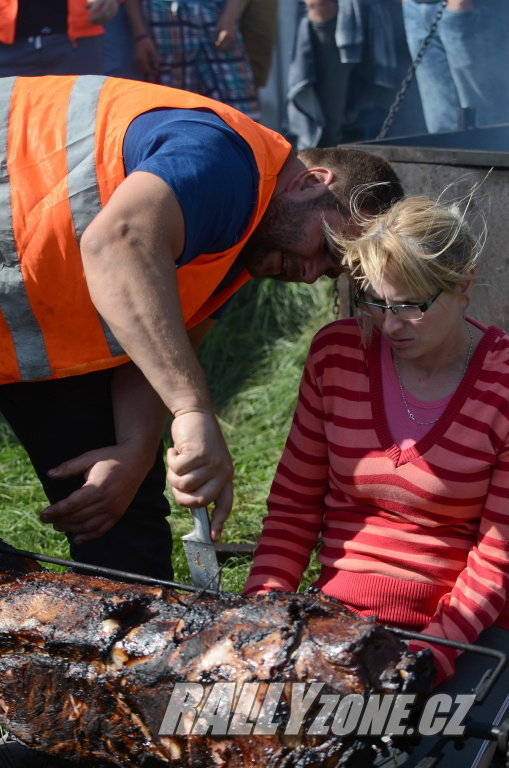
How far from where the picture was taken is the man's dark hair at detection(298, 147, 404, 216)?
259 centimetres

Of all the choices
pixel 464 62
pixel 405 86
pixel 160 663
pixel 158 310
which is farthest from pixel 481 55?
pixel 160 663

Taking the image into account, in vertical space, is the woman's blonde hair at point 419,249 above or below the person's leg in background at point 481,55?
below

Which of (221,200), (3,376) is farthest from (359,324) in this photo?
(3,376)

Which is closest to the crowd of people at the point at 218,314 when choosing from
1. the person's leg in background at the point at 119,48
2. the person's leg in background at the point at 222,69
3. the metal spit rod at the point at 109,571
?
the metal spit rod at the point at 109,571

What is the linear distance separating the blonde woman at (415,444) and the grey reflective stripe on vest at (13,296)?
76 cm

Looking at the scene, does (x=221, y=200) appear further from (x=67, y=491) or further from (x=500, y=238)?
(x=500, y=238)

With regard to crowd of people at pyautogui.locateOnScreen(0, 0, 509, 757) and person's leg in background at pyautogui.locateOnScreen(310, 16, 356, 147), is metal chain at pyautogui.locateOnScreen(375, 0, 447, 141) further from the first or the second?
person's leg in background at pyautogui.locateOnScreen(310, 16, 356, 147)

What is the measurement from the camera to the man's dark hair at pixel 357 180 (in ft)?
8.48

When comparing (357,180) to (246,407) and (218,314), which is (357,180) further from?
(246,407)

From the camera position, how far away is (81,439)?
2.88m

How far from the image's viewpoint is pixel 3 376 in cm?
268

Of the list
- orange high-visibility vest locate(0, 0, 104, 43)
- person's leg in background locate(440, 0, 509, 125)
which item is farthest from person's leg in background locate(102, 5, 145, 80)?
person's leg in background locate(440, 0, 509, 125)

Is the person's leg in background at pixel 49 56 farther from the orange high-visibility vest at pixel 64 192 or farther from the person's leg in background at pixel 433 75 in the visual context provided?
the orange high-visibility vest at pixel 64 192

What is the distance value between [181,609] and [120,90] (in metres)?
1.36
